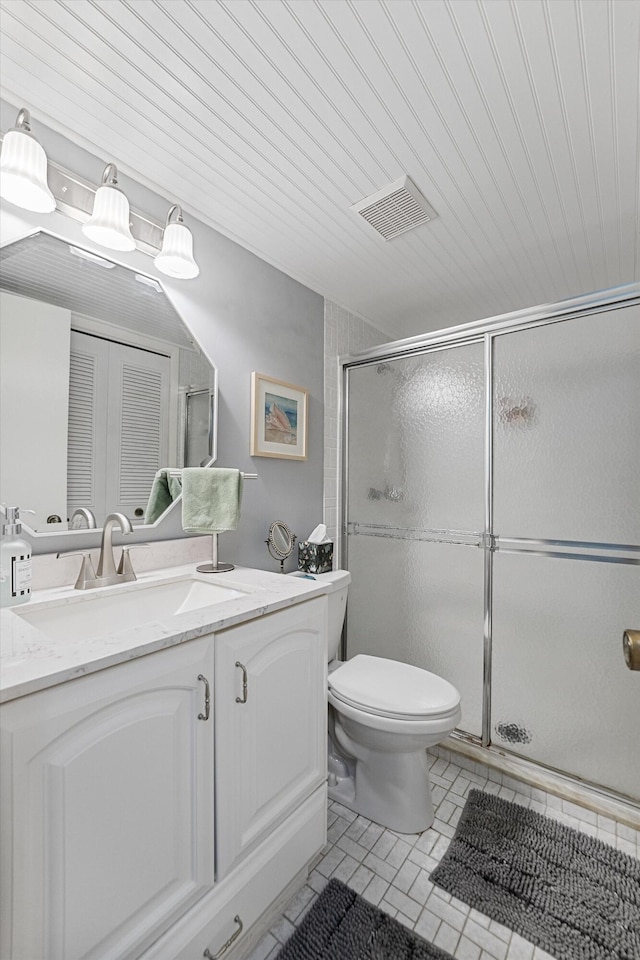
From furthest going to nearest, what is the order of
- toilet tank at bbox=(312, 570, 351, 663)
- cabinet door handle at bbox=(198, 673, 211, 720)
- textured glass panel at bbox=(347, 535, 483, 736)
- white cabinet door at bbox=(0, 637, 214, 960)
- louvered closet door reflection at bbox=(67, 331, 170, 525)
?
1. textured glass panel at bbox=(347, 535, 483, 736)
2. toilet tank at bbox=(312, 570, 351, 663)
3. louvered closet door reflection at bbox=(67, 331, 170, 525)
4. cabinet door handle at bbox=(198, 673, 211, 720)
5. white cabinet door at bbox=(0, 637, 214, 960)

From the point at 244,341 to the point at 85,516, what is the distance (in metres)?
0.97

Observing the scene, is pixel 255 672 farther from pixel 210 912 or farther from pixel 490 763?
pixel 490 763

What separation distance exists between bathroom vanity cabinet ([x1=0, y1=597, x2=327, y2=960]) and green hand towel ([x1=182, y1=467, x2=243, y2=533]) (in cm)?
45

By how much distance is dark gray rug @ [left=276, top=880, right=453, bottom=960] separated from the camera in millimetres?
1063

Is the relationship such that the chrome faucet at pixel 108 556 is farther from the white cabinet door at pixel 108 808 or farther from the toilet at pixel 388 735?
the toilet at pixel 388 735

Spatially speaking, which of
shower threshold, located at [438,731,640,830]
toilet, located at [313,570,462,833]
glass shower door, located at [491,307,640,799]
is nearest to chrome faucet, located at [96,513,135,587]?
toilet, located at [313,570,462,833]

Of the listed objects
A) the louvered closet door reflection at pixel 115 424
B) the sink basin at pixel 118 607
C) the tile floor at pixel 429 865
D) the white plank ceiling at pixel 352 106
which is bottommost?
the tile floor at pixel 429 865

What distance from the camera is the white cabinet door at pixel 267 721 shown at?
0.96 meters

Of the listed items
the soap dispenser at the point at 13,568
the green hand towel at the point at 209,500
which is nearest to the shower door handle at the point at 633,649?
the green hand towel at the point at 209,500

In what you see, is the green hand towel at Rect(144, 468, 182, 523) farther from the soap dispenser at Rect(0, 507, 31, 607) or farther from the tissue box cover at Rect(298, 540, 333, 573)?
the tissue box cover at Rect(298, 540, 333, 573)

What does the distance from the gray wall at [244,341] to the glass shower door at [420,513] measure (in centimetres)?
27

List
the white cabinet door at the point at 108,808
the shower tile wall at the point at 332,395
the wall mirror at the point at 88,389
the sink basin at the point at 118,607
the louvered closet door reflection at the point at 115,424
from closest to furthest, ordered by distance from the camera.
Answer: the white cabinet door at the point at 108,808, the sink basin at the point at 118,607, the wall mirror at the point at 88,389, the louvered closet door reflection at the point at 115,424, the shower tile wall at the point at 332,395

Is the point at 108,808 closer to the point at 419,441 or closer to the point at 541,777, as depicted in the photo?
the point at 541,777

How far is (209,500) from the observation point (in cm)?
147
